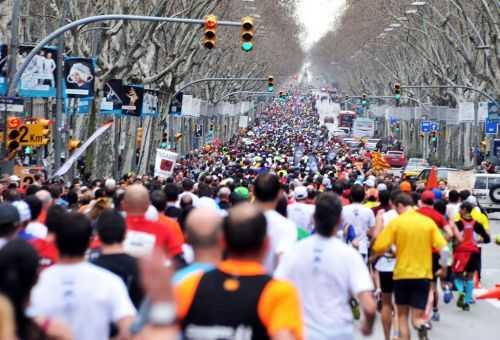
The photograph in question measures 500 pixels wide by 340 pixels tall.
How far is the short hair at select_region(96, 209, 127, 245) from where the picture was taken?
6863 mm

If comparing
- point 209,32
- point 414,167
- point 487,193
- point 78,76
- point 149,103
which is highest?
point 209,32

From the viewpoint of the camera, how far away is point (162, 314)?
3.71 metres

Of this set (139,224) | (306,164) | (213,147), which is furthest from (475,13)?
(139,224)

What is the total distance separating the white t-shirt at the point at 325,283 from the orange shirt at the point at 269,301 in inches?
68.7

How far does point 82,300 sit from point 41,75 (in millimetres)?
20663

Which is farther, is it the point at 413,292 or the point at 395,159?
the point at 395,159

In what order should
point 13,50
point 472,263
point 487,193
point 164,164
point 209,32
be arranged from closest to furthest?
point 472,263, point 13,50, point 209,32, point 164,164, point 487,193

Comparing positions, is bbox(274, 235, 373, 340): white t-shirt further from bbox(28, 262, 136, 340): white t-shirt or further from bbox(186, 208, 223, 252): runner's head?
bbox(186, 208, 223, 252): runner's head

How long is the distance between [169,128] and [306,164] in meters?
22.0

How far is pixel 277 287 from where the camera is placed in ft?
15.8

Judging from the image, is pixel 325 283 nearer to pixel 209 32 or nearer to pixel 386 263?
pixel 386 263

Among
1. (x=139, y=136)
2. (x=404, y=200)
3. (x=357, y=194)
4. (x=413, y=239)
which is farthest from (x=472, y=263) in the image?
(x=139, y=136)

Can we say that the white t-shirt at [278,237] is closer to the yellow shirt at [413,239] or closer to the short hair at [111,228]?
the short hair at [111,228]

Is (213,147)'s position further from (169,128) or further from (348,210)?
(348,210)
